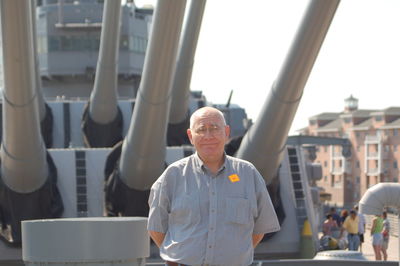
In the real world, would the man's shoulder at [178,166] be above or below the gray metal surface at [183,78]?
above

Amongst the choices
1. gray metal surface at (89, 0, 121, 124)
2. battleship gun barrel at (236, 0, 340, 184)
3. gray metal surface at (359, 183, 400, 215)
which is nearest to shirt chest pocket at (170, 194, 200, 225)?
gray metal surface at (359, 183, 400, 215)

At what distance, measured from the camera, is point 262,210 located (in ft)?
14.3

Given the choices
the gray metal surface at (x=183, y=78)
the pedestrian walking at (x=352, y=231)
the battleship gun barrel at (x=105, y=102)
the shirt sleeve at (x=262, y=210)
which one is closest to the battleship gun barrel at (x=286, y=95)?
the battleship gun barrel at (x=105, y=102)

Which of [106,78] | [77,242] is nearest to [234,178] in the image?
[77,242]

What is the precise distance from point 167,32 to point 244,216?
4.99 meters

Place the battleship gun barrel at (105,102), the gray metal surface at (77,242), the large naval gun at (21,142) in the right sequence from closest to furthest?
the gray metal surface at (77,242) < the large naval gun at (21,142) < the battleship gun barrel at (105,102)

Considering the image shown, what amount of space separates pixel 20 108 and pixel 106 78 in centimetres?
491

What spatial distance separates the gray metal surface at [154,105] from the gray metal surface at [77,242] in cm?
423

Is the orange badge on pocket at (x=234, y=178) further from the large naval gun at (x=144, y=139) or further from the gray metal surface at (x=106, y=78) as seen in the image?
the gray metal surface at (x=106, y=78)

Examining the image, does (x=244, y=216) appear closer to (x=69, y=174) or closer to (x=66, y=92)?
(x=69, y=174)

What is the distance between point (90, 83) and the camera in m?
22.1

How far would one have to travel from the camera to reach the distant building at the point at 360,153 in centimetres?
9156

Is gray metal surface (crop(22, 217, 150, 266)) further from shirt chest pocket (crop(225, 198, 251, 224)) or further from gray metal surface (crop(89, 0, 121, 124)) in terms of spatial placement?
gray metal surface (crop(89, 0, 121, 124))

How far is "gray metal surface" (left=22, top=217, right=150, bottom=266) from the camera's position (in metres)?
4.77
